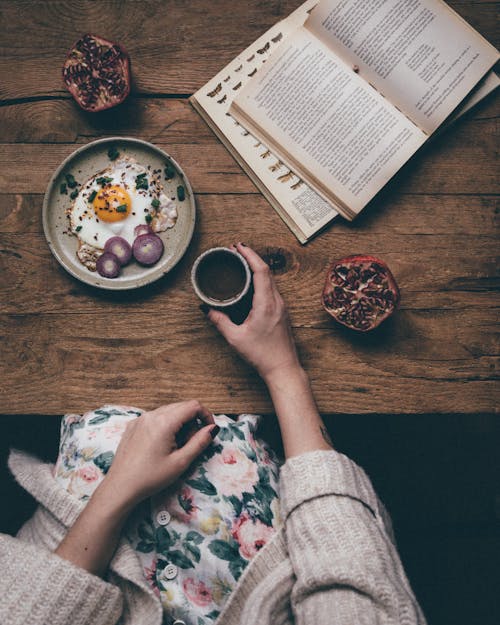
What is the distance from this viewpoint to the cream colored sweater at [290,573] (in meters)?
0.88

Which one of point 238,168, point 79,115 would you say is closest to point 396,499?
point 238,168

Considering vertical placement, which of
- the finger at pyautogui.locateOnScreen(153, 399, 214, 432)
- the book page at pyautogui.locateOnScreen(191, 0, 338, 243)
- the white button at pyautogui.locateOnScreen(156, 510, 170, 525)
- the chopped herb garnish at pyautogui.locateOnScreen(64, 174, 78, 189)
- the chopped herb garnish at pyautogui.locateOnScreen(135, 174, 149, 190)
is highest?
the book page at pyautogui.locateOnScreen(191, 0, 338, 243)

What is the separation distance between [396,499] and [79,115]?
1500 mm

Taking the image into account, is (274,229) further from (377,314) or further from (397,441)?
(397,441)

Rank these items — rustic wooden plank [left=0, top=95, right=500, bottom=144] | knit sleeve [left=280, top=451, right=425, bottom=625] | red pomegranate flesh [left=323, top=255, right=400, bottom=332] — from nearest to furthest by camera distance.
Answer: knit sleeve [left=280, top=451, right=425, bottom=625] → red pomegranate flesh [left=323, top=255, right=400, bottom=332] → rustic wooden plank [left=0, top=95, right=500, bottom=144]

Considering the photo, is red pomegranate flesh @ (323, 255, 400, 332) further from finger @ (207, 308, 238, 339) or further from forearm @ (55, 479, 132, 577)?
forearm @ (55, 479, 132, 577)

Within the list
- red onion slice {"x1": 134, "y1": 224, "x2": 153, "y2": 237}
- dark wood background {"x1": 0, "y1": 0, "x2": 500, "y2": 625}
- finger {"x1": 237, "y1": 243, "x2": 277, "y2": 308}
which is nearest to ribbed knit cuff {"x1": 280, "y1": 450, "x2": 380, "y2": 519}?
dark wood background {"x1": 0, "y1": 0, "x2": 500, "y2": 625}

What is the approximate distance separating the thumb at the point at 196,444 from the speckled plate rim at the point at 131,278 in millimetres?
351

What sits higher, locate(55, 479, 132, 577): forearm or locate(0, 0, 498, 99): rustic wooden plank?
locate(0, 0, 498, 99): rustic wooden plank

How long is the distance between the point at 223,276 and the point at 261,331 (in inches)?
5.7

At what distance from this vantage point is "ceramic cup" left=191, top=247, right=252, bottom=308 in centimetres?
106

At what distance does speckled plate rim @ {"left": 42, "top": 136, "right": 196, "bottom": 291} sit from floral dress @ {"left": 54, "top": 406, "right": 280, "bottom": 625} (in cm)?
30

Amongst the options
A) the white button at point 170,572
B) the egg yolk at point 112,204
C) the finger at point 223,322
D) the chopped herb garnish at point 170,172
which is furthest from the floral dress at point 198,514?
the chopped herb garnish at point 170,172

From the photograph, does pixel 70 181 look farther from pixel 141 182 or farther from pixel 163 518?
pixel 163 518
